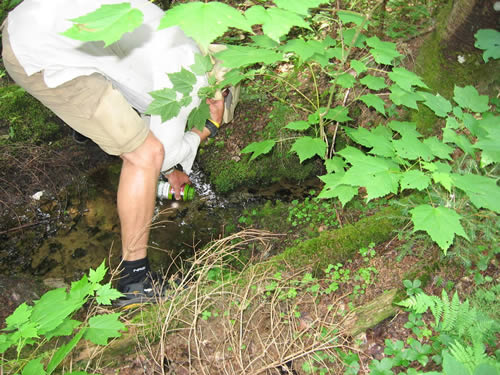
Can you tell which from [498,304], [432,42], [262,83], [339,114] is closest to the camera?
[498,304]

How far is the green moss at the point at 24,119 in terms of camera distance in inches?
146

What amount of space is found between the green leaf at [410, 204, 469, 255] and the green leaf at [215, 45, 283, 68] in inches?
38.4

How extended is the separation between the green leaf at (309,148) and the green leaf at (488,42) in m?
1.32

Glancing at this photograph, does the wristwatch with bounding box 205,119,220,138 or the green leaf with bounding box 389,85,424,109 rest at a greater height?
the green leaf with bounding box 389,85,424,109

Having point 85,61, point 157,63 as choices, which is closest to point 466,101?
point 157,63

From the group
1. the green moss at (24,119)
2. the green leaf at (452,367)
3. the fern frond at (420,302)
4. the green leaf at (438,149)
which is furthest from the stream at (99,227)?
the green leaf at (452,367)

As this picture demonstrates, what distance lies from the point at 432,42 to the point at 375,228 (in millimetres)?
1622

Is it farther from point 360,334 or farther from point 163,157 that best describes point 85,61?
point 360,334

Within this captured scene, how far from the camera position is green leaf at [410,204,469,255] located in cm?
150

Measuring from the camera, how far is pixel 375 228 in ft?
7.51

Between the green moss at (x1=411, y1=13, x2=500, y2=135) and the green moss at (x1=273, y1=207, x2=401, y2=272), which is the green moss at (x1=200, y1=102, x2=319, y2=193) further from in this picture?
the green moss at (x1=273, y1=207, x2=401, y2=272)

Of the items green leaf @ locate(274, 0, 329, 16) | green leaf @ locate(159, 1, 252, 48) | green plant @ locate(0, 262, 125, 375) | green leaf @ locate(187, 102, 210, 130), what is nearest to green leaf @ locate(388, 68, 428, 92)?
green leaf @ locate(274, 0, 329, 16)

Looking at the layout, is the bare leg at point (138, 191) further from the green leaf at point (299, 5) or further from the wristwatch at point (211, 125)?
the green leaf at point (299, 5)

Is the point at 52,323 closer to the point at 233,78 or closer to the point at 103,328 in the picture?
the point at 103,328
